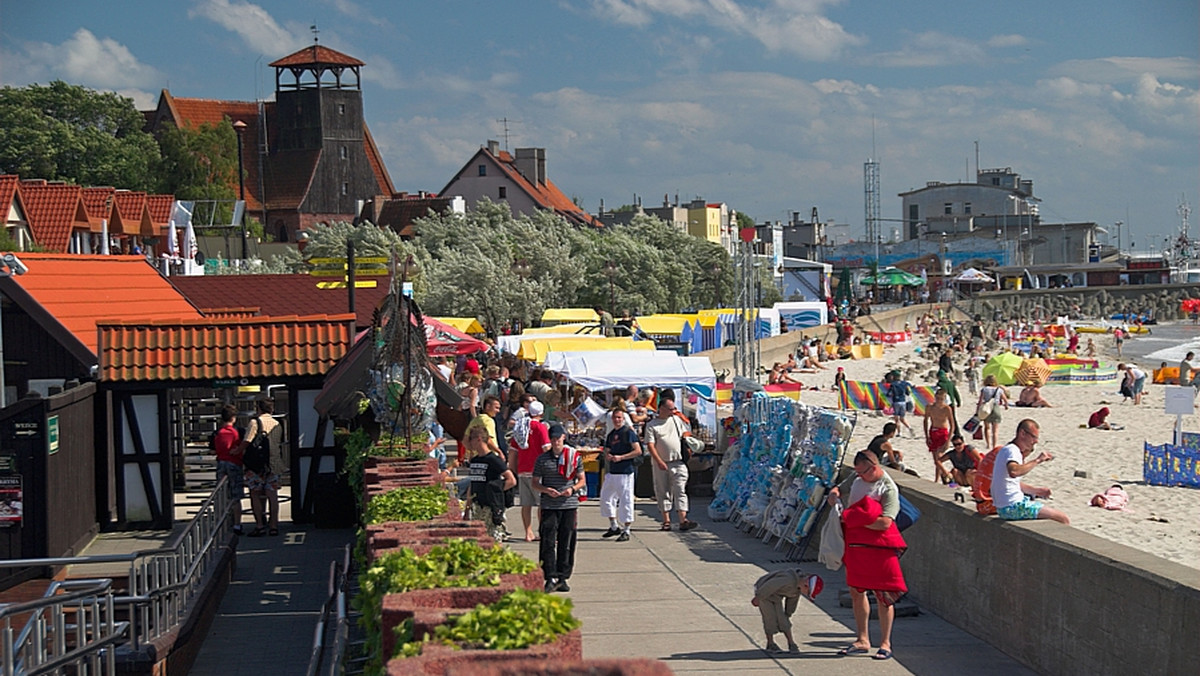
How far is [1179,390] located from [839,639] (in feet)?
55.3

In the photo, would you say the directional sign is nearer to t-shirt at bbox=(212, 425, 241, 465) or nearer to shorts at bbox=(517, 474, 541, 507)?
t-shirt at bbox=(212, 425, 241, 465)

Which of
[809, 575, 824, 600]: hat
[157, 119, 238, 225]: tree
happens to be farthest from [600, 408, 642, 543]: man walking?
[157, 119, 238, 225]: tree

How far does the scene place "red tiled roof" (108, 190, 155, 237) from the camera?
42.2 metres

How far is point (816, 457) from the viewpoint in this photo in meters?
12.6

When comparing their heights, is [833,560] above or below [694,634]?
above

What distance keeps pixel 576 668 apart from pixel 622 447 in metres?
10.3

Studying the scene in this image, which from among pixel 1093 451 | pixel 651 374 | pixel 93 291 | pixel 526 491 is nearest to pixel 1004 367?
pixel 1093 451

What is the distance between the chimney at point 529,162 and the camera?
94438mm

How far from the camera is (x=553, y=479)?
1102cm

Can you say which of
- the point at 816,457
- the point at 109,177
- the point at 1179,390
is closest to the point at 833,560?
the point at 816,457

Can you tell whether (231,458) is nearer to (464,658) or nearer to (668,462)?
(668,462)

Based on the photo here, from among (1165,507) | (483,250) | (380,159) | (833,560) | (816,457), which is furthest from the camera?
(380,159)

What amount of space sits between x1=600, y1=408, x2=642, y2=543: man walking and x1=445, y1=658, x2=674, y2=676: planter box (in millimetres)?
9916

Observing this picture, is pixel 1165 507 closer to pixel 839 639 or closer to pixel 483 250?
pixel 839 639
